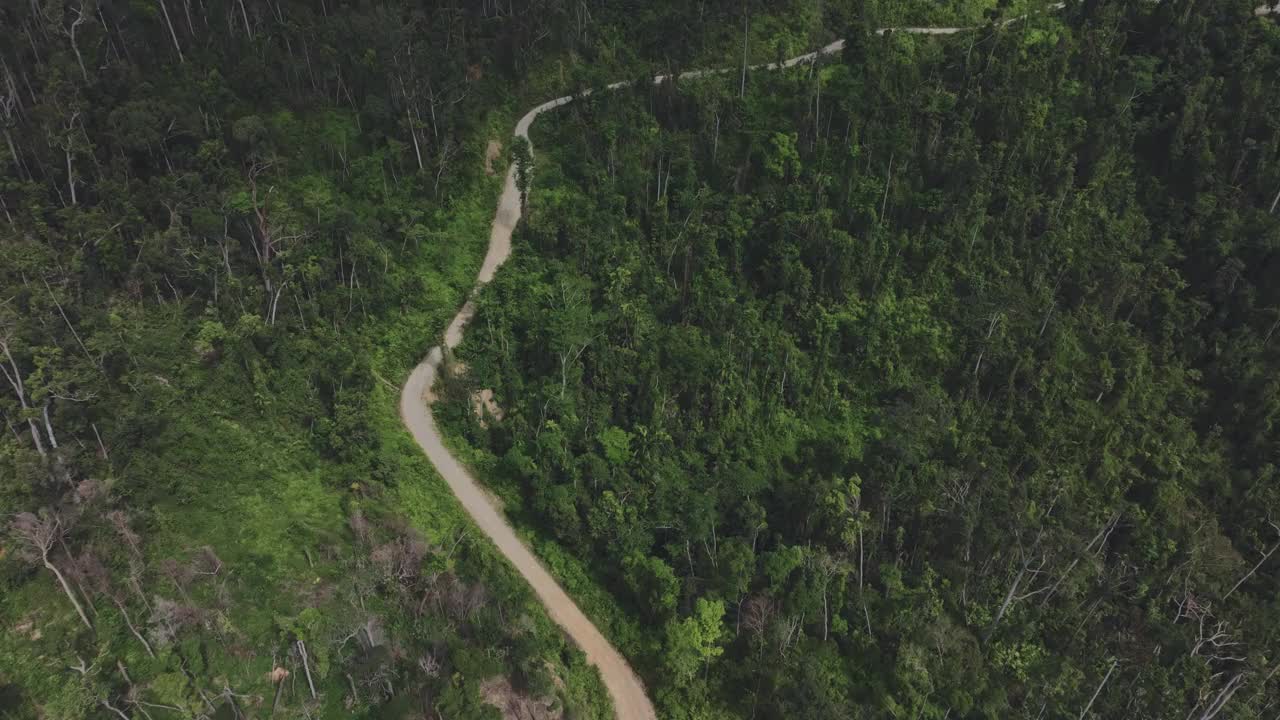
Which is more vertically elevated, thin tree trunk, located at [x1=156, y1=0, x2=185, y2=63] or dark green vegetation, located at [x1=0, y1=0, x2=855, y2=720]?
thin tree trunk, located at [x1=156, y1=0, x2=185, y2=63]

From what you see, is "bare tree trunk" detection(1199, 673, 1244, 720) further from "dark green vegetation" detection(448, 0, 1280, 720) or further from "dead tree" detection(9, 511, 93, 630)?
"dead tree" detection(9, 511, 93, 630)

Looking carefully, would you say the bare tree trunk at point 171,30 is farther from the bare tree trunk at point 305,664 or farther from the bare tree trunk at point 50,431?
the bare tree trunk at point 305,664

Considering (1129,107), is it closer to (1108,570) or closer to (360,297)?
(1108,570)

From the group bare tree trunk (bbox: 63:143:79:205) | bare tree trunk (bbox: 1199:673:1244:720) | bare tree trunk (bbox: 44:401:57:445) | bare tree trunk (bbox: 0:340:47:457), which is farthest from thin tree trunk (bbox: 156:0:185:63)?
bare tree trunk (bbox: 1199:673:1244:720)

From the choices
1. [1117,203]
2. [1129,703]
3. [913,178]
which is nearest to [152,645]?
[1129,703]

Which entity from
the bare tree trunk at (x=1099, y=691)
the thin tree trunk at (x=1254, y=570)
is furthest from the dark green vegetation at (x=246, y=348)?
the thin tree trunk at (x=1254, y=570)

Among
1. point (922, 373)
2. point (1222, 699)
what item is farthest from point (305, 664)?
point (1222, 699)
